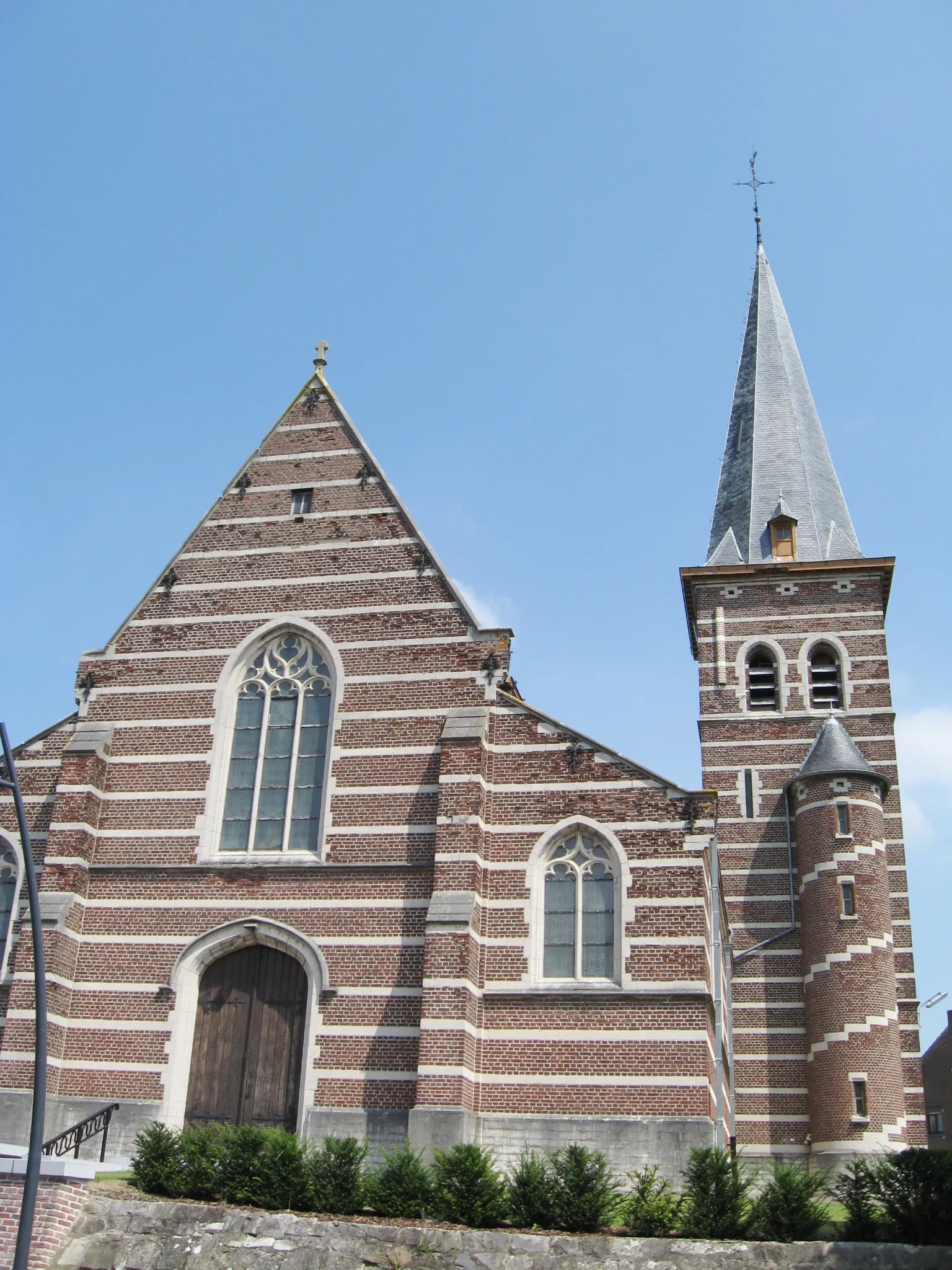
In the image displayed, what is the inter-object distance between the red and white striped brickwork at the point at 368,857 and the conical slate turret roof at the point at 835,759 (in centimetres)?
959

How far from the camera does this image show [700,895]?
19.7 m

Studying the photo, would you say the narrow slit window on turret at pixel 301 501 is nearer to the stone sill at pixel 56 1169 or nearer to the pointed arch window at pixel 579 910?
the pointed arch window at pixel 579 910

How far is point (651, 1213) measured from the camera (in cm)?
1483

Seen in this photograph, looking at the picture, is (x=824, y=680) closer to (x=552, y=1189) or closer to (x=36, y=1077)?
(x=552, y=1189)

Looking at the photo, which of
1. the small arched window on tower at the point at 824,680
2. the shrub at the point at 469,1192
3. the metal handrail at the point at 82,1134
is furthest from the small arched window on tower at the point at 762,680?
the shrub at the point at 469,1192

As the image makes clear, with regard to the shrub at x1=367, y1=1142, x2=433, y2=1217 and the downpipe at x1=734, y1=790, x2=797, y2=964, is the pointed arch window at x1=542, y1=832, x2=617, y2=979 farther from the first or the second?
the downpipe at x1=734, y1=790, x2=797, y2=964

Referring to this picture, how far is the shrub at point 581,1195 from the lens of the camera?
49.1ft

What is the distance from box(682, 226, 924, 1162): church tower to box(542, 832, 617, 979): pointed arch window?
30.1ft

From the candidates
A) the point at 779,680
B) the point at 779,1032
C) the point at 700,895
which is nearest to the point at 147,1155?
the point at 700,895

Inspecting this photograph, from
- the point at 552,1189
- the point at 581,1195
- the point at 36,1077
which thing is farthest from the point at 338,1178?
the point at 36,1077

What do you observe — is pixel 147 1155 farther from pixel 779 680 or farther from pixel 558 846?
pixel 779 680

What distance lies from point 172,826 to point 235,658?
315 cm

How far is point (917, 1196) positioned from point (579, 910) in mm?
6814

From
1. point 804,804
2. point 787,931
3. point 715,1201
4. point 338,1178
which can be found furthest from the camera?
point 804,804
